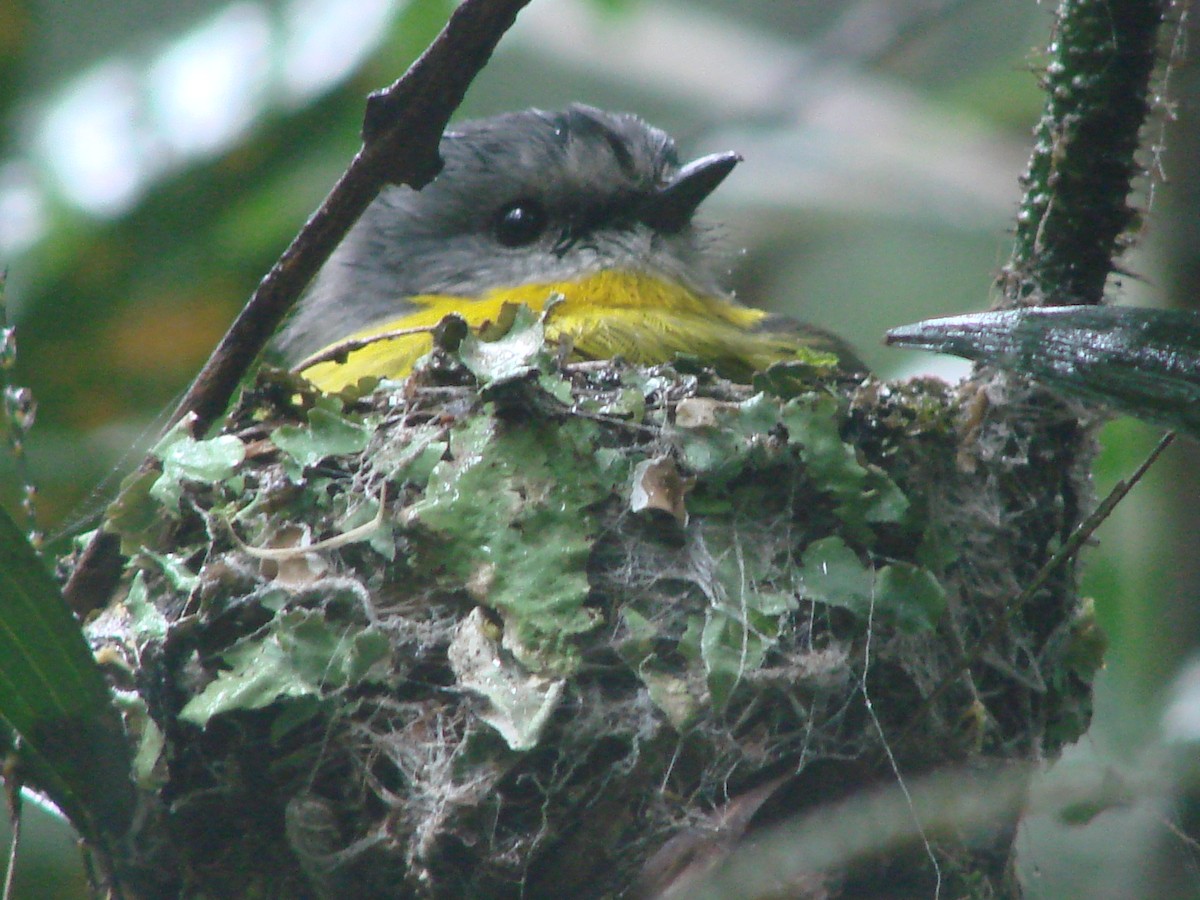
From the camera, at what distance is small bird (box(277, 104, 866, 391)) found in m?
3.06

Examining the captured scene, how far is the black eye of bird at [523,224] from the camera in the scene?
3.41 m

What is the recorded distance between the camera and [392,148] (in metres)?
1.94

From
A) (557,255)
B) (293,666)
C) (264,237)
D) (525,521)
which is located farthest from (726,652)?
(264,237)

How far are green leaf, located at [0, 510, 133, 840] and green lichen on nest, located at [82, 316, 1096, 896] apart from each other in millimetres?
173

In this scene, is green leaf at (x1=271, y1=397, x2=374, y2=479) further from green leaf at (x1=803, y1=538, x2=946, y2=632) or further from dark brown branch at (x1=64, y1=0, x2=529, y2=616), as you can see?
green leaf at (x1=803, y1=538, x2=946, y2=632)

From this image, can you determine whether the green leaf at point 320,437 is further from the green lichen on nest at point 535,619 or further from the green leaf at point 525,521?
the green leaf at point 525,521

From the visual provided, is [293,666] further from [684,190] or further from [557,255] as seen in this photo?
[684,190]

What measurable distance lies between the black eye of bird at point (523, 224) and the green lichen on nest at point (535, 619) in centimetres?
87

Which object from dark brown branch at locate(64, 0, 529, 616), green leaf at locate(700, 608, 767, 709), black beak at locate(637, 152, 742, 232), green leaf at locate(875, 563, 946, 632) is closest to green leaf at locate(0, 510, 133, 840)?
dark brown branch at locate(64, 0, 529, 616)

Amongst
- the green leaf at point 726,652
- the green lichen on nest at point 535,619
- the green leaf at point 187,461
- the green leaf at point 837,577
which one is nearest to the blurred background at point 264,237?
the green leaf at point 187,461

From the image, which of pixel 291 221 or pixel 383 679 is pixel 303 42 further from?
pixel 383 679

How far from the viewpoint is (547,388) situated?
244 centimetres

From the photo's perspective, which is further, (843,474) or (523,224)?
(523,224)

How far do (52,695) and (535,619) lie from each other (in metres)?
0.67
